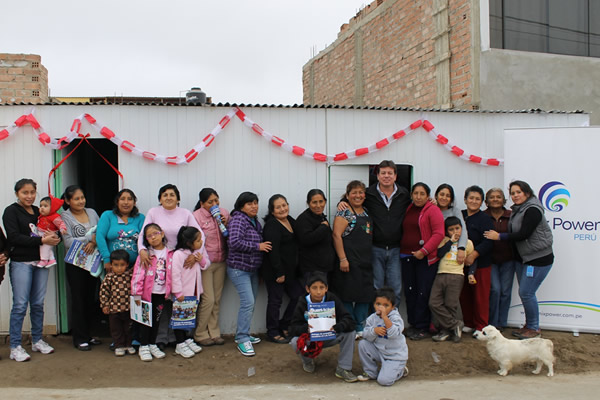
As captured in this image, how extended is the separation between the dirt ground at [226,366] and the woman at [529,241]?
49 cm

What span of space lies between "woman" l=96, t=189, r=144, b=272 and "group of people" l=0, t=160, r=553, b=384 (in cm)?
1

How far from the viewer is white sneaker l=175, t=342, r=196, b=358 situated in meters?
4.98

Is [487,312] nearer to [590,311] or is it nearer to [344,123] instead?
[590,311]

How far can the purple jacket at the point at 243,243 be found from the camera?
513cm

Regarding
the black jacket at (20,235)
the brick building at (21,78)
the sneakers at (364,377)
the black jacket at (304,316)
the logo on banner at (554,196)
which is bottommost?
the sneakers at (364,377)

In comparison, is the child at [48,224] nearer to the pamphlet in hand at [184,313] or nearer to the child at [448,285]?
the pamphlet in hand at [184,313]

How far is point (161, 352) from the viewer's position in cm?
498

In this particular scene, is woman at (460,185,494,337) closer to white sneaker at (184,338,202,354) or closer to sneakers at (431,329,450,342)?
sneakers at (431,329,450,342)

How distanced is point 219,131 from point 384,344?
2942 mm

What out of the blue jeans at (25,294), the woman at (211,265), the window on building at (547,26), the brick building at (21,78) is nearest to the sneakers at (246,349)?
the woman at (211,265)

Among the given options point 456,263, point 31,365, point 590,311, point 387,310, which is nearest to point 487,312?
point 456,263

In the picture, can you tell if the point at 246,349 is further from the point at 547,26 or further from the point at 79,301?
the point at 547,26

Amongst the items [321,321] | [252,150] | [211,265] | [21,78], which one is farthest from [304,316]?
[21,78]

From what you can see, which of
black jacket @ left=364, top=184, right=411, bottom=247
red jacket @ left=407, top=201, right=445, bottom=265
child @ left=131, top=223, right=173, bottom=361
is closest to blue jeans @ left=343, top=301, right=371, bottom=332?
black jacket @ left=364, top=184, right=411, bottom=247
